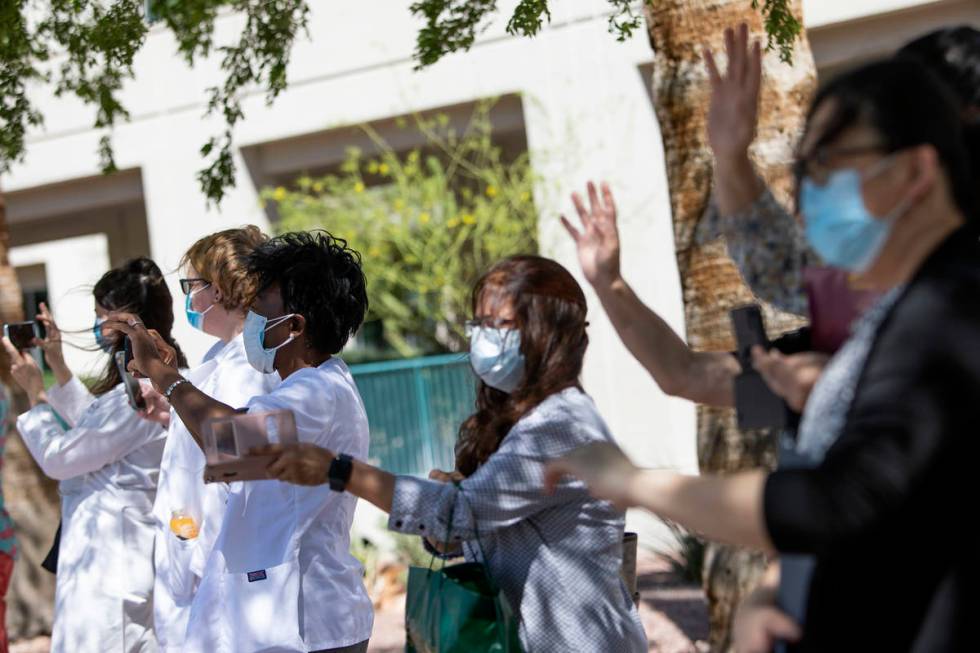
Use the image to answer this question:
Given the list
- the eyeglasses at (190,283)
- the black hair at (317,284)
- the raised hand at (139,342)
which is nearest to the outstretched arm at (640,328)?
the black hair at (317,284)

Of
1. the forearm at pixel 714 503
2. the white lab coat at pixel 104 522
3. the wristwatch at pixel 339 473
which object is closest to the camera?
the forearm at pixel 714 503

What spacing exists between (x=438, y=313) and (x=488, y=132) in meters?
1.82

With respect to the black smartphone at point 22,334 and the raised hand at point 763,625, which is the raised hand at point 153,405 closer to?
the black smartphone at point 22,334

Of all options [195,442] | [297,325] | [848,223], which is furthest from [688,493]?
[195,442]

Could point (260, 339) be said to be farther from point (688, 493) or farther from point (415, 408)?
point (415, 408)

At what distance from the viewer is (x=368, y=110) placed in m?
12.7

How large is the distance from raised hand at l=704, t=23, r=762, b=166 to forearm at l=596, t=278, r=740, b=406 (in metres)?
0.37

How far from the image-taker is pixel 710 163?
5.18 metres

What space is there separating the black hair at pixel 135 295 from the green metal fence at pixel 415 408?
23.2 ft

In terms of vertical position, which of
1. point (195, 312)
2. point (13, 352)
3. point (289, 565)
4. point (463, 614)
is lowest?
point (289, 565)

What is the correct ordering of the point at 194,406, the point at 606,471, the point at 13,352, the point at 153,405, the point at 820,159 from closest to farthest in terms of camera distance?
the point at 820,159, the point at 606,471, the point at 194,406, the point at 153,405, the point at 13,352

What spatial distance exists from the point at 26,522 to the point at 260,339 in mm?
5667

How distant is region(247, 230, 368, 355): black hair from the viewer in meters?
3.99

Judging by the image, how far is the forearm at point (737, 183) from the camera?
8.30 ft
